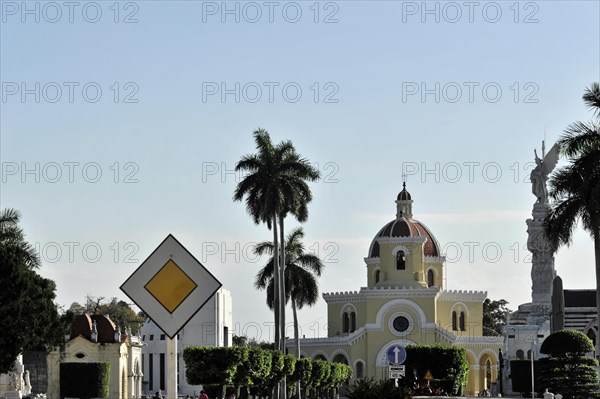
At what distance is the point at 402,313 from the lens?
12112cm

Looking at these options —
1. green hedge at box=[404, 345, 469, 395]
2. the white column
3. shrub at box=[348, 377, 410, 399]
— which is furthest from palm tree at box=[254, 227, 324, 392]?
the white column

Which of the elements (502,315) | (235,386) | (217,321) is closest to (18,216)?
(235,386)

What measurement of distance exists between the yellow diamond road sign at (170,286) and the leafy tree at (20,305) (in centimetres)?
6601

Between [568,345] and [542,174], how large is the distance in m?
58.7

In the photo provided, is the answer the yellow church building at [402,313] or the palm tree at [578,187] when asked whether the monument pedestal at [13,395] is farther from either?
the yellow church building at [402,313]

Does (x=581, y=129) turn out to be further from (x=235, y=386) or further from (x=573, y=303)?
(x=573, y=303)

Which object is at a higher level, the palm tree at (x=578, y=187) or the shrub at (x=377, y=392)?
the palm tree at (x=578, y=187)

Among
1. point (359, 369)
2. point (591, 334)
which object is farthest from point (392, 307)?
point (591, 334)

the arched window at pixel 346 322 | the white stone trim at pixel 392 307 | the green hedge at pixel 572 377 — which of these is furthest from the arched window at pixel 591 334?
the green hedge at pixel 572 377

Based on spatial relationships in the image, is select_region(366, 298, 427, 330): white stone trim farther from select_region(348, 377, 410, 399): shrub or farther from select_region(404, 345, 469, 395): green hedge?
select_region(348, 377, 410, 399): shrub

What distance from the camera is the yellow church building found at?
391ft

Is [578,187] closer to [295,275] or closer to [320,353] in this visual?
[295,275]

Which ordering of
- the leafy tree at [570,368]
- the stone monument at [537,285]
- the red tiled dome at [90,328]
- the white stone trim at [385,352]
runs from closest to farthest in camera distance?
1. the leafy tree at [570,368]
2. the red tiled dome at [90,328]
3. the stone monument at [537,285]
4. the white stone trim at [385,352]

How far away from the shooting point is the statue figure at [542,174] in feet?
350
